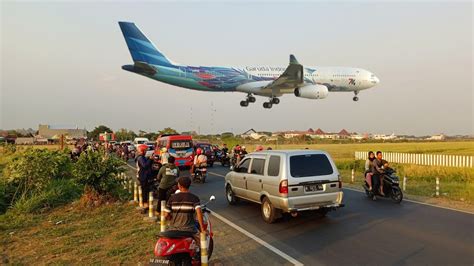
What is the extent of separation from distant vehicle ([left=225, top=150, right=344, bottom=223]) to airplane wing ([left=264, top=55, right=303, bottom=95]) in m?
19.2

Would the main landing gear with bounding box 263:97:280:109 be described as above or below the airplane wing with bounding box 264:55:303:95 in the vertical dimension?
below

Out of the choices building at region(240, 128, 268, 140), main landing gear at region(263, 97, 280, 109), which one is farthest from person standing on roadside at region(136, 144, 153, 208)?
building at region(240, 128, 268, 140)

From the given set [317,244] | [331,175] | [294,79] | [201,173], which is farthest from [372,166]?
[294,79]

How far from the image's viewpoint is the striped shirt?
544 centimetres

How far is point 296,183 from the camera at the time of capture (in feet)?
29.3

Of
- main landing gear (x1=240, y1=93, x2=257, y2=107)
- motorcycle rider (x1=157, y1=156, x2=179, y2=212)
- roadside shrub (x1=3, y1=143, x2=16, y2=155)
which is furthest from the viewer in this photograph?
main landing gear (x1=240, y1=93, x2=257, y2=107)

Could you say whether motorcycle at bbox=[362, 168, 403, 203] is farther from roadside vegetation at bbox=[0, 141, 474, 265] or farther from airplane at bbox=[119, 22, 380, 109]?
airplane at bbox=[119, 22, 380, 109]

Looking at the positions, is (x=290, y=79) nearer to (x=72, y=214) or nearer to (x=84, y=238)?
(x=72, y=214)

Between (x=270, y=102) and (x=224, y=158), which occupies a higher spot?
(x=270, y=102)

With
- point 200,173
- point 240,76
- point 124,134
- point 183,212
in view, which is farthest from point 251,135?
point 183,212

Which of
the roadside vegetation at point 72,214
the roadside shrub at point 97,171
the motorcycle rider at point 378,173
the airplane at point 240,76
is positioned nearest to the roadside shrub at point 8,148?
Answer: the airplane at point 240,76

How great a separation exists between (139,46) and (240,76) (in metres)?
8.13

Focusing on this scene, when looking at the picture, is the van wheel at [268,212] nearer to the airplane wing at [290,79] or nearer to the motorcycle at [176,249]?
the motorcycle at [176,249]

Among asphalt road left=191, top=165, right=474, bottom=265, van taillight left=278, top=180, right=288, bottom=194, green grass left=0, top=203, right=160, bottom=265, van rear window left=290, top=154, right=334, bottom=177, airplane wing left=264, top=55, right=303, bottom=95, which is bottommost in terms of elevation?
green grass left=0, top=203, right=160, bottom=265
